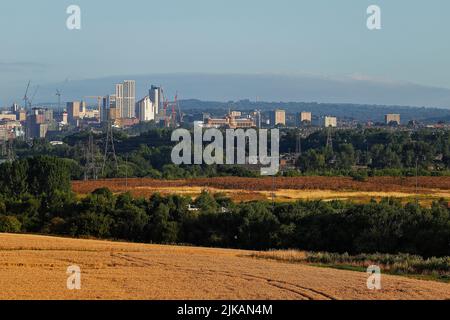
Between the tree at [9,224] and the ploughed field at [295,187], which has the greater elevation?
the tree at [9,224]

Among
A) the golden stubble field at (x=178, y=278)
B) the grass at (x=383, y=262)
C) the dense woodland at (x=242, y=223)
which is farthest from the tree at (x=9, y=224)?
the grass at (x=383, y=262)

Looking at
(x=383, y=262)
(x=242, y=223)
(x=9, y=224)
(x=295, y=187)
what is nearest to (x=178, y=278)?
(x=383, y=262)

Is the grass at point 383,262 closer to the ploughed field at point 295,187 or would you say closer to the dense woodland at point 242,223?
the dense woodland at point 242,223

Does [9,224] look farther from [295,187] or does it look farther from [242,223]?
[295,187]
